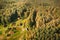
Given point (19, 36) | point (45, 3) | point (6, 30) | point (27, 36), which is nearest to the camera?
point (27, 36)

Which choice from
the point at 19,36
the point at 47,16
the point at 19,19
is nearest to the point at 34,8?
the point at 19,19

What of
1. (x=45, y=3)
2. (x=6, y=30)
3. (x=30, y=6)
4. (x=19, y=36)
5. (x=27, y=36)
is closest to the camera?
(x=27, y=36)

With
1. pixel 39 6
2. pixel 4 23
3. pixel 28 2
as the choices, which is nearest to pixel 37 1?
pixel 39 6

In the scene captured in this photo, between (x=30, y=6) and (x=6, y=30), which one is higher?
(x=30, y=6)

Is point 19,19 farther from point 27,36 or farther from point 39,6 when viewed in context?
point 27,36

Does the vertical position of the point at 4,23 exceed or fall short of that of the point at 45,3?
it falls short

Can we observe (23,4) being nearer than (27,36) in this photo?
No

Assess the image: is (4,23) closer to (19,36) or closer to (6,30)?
(6,30)

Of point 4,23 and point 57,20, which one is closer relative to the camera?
point 57,20

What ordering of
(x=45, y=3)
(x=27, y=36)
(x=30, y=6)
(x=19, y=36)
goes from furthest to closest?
(x=30, y=6) → (x=45, y=3) → (x=19, y=36) → (x=27, y=36)
